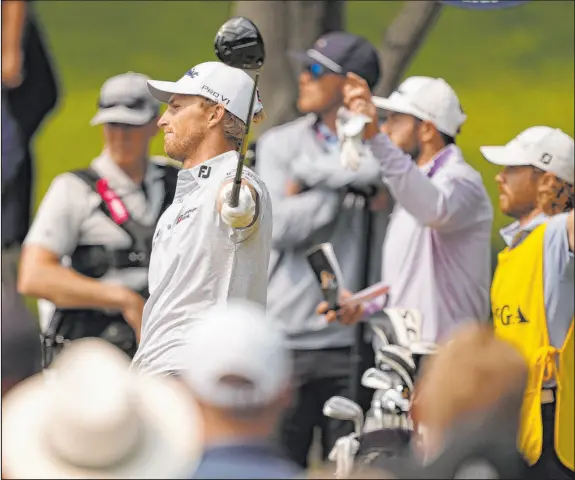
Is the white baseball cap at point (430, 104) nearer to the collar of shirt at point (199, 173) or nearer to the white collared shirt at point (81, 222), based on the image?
the white collared shirt at point (81, 222)

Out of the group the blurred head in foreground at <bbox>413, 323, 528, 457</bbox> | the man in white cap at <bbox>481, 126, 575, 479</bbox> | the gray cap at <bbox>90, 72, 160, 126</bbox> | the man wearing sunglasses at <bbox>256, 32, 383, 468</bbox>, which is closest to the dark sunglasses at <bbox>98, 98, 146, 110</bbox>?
the gray cap at <bbox>90, 72, 160, 126</bbox>

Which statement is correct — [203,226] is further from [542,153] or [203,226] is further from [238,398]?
[542,153]

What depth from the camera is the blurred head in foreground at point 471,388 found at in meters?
3.85

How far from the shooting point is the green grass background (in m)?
8.37

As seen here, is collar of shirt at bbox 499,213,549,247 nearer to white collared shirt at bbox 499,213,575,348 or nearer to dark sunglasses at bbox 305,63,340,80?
white collared shirt at bbox 499,213,575,348

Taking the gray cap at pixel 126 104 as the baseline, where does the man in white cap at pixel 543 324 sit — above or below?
below

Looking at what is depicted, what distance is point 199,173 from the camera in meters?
5.23

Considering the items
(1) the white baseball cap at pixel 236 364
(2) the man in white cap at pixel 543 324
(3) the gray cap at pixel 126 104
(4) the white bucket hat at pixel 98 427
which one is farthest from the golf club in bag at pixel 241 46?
(3) the gray cap at pixel 126 104

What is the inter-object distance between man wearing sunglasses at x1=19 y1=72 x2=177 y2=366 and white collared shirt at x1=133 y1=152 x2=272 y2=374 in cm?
206

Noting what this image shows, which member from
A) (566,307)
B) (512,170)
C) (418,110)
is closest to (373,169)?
(418,110)

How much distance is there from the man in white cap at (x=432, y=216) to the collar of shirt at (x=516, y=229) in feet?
0.96

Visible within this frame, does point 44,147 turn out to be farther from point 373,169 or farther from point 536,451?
point 536,451

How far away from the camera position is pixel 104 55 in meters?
8.66

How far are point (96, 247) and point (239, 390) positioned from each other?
3.88 meters
